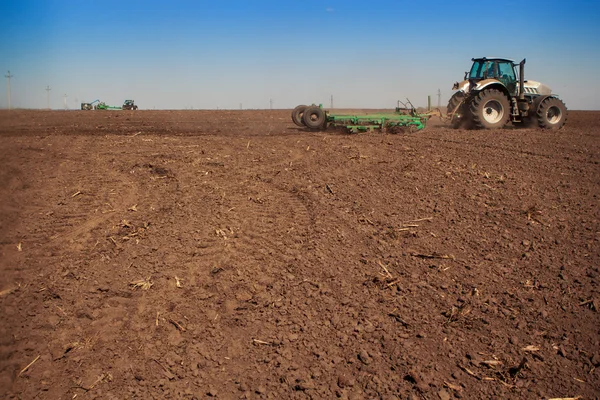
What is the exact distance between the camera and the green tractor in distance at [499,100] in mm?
14562

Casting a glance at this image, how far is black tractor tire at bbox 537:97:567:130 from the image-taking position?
1499 centimetres

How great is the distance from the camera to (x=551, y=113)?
50.3 feet

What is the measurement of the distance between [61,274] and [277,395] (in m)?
2.64

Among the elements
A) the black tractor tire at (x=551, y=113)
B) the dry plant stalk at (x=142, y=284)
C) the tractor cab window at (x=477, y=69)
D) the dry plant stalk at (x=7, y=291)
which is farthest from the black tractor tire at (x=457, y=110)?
the dry plant stalk at (x=7, y=291)

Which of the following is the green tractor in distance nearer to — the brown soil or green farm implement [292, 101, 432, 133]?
green farm implement [292, 101, 432, 133]

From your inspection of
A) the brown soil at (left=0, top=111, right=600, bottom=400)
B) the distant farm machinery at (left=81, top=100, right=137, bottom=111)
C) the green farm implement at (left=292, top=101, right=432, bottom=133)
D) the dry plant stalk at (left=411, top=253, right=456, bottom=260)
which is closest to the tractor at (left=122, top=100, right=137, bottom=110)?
the distant farm machinery at (left=81, top=100, right=137, bottom=111)

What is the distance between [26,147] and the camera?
10.1m

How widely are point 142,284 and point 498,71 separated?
13.8 metres

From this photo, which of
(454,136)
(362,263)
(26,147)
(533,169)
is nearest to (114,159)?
(26,147)

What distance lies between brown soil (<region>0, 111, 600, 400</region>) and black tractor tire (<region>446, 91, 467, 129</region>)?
25.6ft

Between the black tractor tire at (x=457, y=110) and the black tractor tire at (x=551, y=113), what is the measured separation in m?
2.29

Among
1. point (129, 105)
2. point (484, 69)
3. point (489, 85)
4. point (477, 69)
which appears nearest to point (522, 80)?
point (489, 85)

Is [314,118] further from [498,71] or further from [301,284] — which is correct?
[301,284]

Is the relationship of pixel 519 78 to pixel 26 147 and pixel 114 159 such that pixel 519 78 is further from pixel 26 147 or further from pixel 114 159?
pixel 26 147
